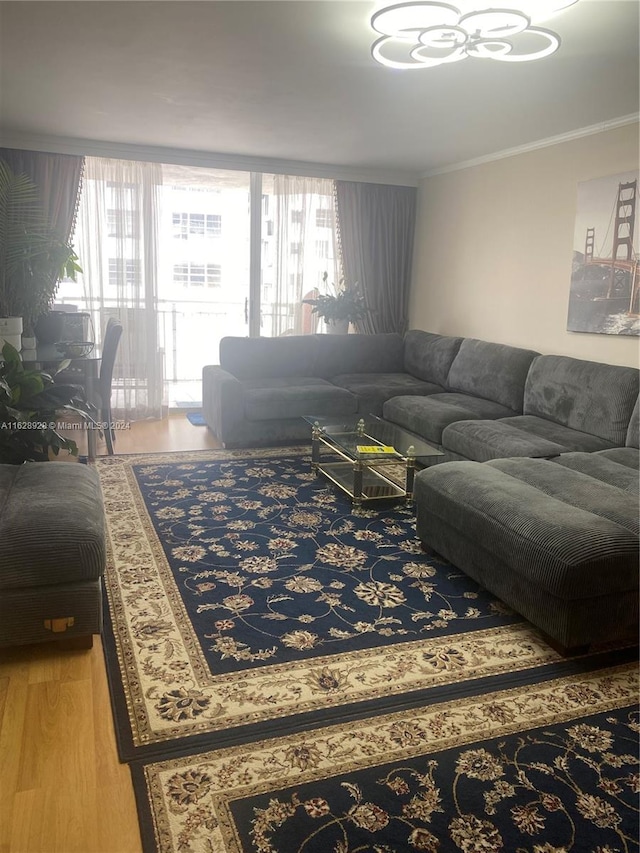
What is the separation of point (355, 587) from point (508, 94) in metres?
2.96

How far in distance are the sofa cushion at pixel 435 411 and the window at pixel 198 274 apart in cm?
305

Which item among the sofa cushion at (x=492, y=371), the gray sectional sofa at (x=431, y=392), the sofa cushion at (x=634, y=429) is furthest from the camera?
the sofa cushion at (x=492, y=371)

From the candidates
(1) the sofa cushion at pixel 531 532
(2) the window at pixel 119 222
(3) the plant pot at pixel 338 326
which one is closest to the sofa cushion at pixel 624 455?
(1) the sofa cushion at pixel 531 532

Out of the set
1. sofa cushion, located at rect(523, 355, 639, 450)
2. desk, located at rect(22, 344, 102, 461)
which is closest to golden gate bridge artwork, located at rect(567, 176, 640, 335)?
sofa cushion, located at rect(523, 355, 639, 450)

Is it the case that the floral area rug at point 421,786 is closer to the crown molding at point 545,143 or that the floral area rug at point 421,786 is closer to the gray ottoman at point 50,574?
the gray ottoman at point 50,574

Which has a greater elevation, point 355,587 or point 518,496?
point 518,496

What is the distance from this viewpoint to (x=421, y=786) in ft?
6.07

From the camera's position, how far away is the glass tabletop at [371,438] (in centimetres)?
406

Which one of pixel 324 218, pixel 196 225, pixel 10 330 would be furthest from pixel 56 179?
pixel 324 218

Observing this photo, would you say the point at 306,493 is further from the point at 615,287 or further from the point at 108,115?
the point at 108,115

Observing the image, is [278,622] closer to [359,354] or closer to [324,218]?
[359,354]

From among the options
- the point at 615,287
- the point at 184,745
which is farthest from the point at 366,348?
the point at 184,745

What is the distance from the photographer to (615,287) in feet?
14.5

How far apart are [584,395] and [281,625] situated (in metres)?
2.69
